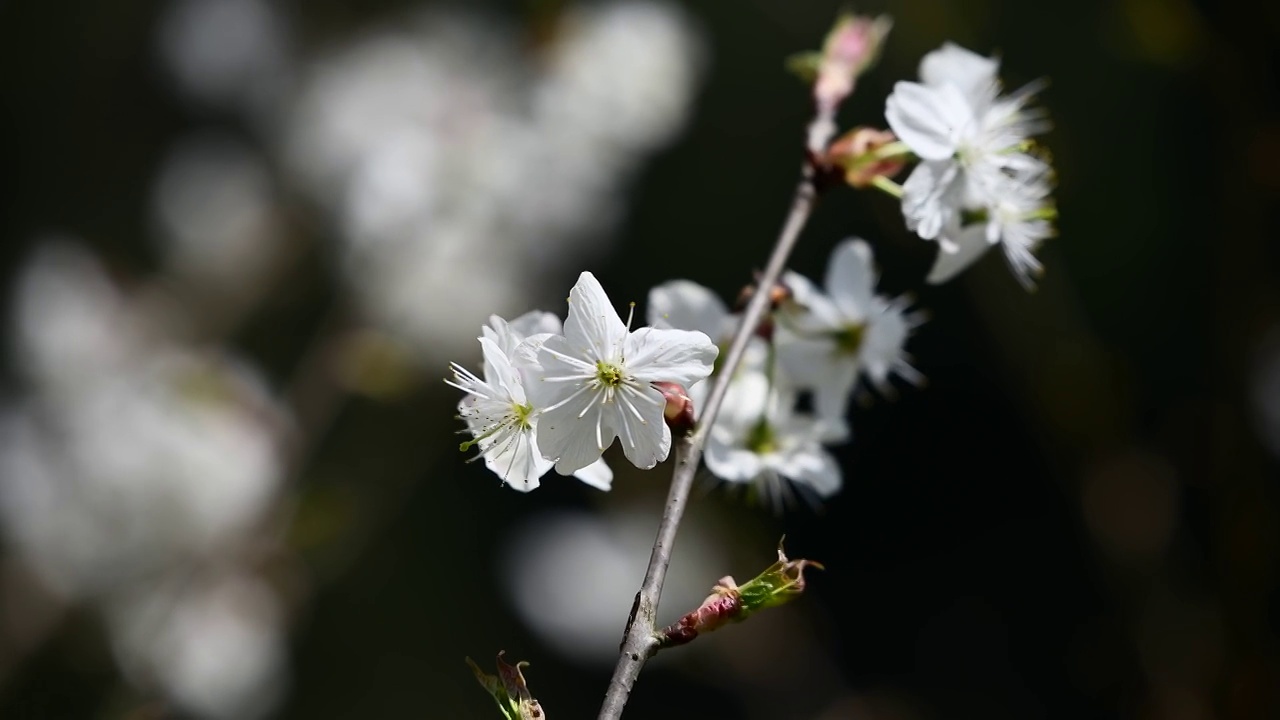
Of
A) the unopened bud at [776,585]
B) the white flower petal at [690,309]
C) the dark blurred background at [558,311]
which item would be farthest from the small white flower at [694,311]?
the dark blurred background at [558,311]

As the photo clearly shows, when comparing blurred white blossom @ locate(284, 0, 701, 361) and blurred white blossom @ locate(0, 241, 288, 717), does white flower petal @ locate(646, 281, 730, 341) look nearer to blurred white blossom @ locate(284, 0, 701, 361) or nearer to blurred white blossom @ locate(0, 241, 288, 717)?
blurred white blossom @ locate(0, 241, 288, 717)

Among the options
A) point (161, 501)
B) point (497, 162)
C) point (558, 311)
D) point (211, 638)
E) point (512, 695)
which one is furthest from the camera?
point (558, 311)

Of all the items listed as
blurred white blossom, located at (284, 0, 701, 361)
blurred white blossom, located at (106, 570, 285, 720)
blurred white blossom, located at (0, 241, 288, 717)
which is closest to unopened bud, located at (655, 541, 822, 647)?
blurred white blossom, located at (0, 241, 288, 717)

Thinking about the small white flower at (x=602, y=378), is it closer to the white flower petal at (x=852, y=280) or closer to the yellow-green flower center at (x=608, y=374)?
the yellow-green flower center at (x=608, y=374)

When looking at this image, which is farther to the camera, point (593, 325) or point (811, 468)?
point (811, 468)

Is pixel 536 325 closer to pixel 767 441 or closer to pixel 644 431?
pixel 644 431

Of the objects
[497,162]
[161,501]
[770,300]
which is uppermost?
[497,162]

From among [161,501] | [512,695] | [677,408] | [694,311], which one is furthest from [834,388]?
[161,501]

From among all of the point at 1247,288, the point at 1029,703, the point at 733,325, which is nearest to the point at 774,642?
the point at 1029,703
